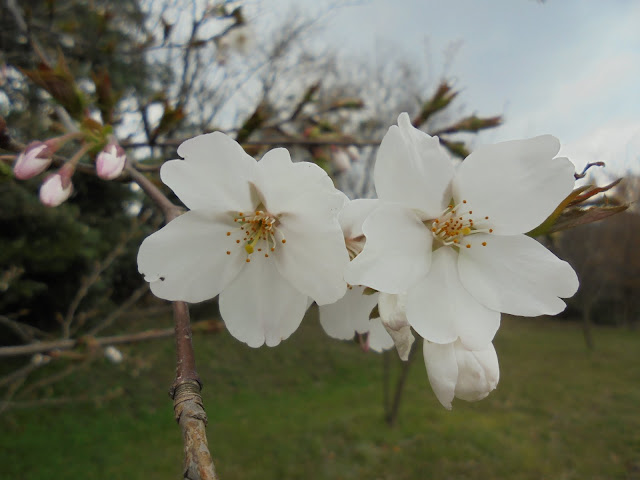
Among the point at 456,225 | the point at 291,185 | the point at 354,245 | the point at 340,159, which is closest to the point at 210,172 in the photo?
the point at 291,185

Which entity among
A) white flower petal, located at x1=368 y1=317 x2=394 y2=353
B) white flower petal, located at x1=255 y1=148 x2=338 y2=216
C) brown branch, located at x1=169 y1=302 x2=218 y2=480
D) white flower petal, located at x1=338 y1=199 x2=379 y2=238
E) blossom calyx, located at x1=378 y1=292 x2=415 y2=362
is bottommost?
brown branch, located at x1=169 y1=302 x2=218 y2=480

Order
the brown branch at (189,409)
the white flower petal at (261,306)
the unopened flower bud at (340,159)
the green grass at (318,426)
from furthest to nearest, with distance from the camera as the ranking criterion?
1. the green grass at (318,426)
2. the unopened flower bud at (340,159)
3. the white flower petal at (261,306)
4. the brown branch at (189,409)

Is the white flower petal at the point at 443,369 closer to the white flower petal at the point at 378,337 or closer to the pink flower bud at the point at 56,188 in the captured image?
the white flower petal at the point at 378,337

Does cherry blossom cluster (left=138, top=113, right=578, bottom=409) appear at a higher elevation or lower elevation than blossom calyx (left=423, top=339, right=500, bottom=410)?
higher

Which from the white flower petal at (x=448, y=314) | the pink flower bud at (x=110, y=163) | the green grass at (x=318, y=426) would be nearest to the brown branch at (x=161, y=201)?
the pink flower bud at (x=110, y=163)

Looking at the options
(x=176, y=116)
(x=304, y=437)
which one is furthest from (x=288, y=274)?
(x=304, y=437)

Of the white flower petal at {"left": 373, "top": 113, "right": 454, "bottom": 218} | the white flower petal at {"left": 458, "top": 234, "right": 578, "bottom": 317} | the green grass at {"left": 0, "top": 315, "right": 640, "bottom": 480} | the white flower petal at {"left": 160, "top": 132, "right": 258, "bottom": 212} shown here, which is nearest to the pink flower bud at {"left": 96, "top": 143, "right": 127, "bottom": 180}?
the white flower petal at {"left": 160, "top": 132, "right": 258, "bottom": 212}

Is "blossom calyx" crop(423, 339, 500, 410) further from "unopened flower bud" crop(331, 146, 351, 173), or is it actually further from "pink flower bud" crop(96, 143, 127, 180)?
"unopened flower bud" crop(331, 146, 351, 173)
